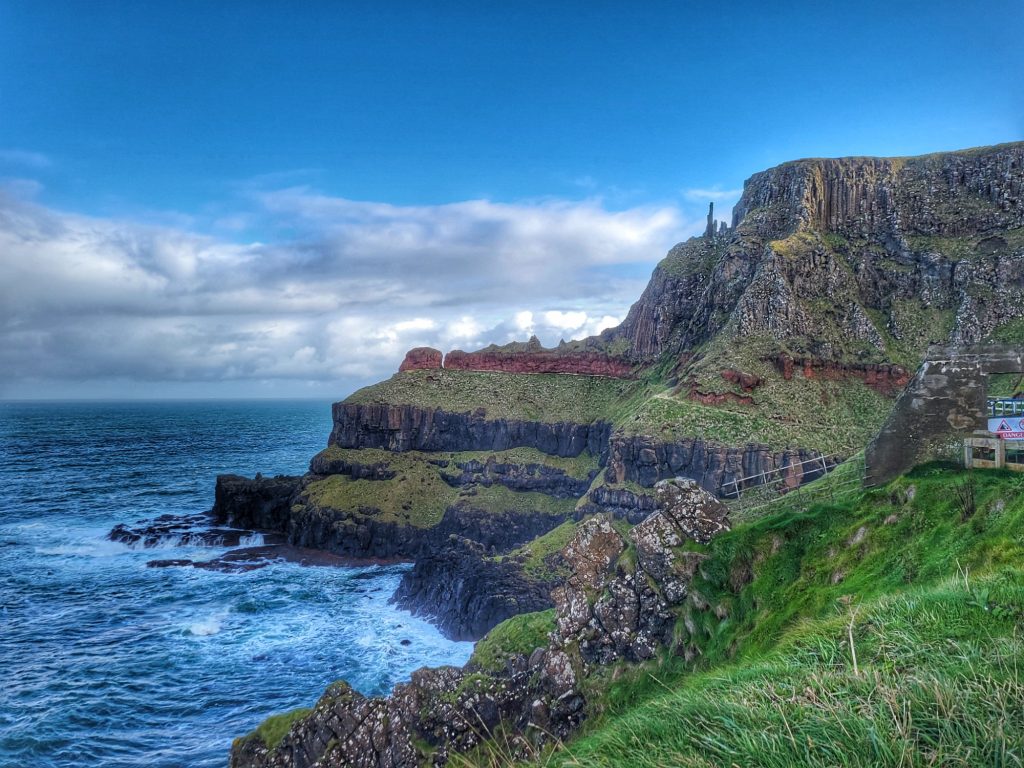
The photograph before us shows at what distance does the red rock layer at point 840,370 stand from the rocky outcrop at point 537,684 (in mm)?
33374

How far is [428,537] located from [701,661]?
37.8 metres

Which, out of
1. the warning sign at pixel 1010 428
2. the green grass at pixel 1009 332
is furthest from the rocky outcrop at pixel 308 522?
the green grass at pixel 1009 332

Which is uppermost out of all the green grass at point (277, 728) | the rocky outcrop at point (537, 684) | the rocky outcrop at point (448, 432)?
the rocky outcrop at point (448, 432)

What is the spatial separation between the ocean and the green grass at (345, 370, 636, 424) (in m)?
19.9

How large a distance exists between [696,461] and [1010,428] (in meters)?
26.5

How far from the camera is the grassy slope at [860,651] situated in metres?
4.66

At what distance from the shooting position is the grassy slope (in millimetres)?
4656

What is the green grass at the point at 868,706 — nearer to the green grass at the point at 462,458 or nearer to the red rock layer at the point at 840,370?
the red rock layer at the point at 840,370

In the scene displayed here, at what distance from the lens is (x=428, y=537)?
161 ft

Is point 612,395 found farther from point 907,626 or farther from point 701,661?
point 907,626

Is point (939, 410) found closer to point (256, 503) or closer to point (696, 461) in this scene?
point (696, 461)

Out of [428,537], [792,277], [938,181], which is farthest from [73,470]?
[938,181]

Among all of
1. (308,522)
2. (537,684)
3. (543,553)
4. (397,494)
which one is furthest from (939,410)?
(308,522)

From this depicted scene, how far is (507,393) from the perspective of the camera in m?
62.6
